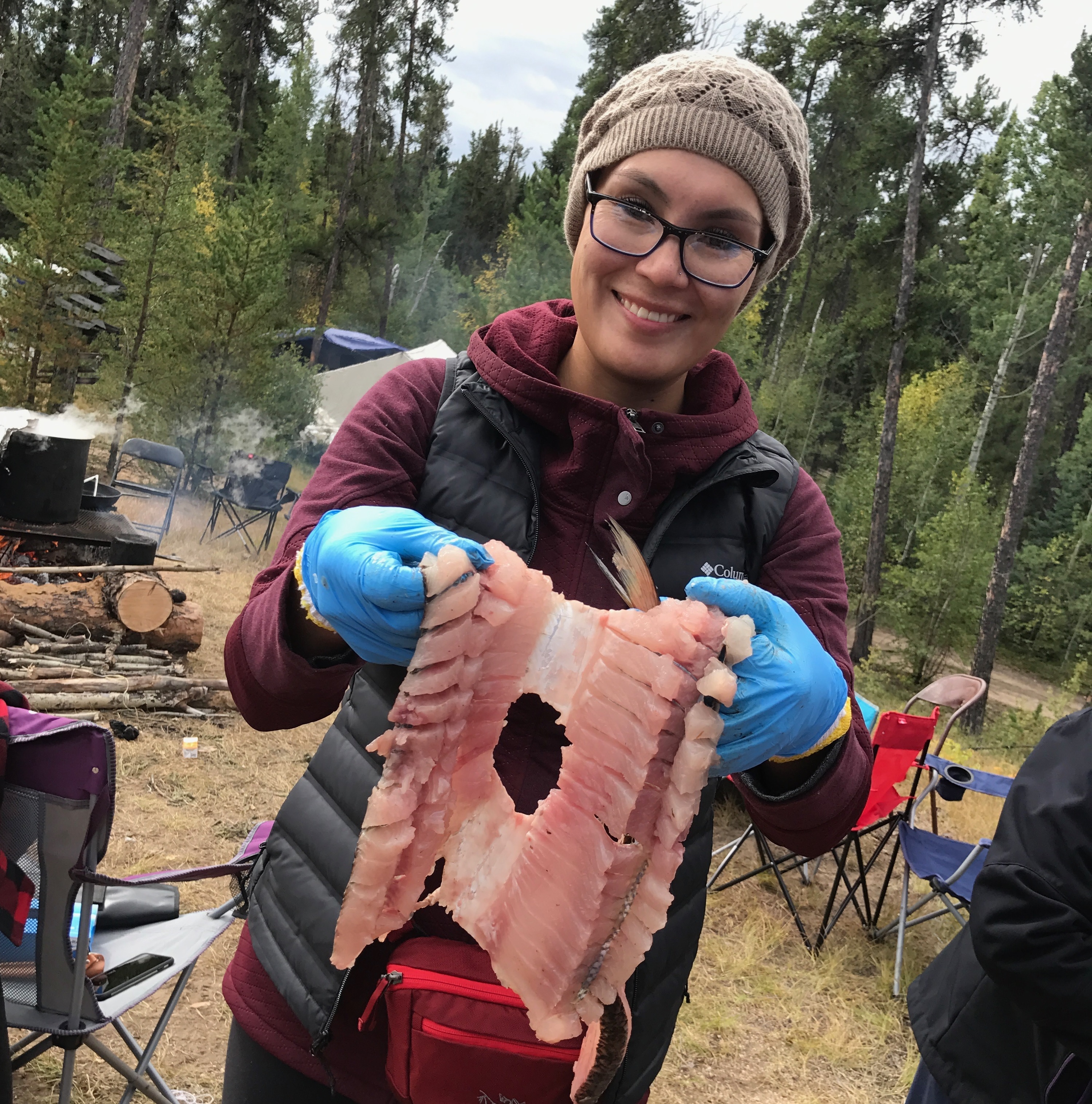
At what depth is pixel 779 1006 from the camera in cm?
443

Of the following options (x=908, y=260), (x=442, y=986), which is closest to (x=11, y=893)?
(x=442, y=986)

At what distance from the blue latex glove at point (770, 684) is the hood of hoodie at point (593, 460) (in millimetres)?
292

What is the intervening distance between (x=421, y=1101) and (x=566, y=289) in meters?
21.5

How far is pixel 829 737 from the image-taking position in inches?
53.6

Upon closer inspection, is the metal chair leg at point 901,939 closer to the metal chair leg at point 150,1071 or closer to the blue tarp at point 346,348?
the metal chair leg at point 150,1071

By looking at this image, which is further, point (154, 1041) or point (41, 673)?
point (41, 673)

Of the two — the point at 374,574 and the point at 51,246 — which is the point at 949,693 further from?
the point at 51,246

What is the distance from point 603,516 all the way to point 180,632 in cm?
634

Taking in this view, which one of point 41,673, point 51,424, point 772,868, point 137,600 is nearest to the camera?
point 772,868

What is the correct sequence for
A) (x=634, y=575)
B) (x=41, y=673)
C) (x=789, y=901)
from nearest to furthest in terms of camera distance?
(x=634, y=575)
(x=789, y=901)
(x=41, y=673)

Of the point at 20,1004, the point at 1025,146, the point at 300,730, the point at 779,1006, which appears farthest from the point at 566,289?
the point at 20,1004

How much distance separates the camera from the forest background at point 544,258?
1333 cm

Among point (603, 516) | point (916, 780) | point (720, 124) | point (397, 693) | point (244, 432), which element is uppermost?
point (720, 124)

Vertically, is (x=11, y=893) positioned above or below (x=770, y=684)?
below
